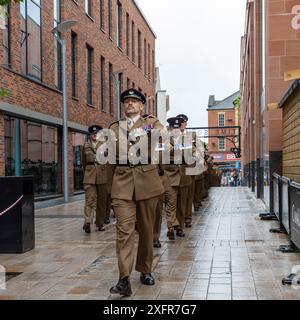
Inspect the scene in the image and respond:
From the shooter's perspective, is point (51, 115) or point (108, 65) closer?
point (51, 115)

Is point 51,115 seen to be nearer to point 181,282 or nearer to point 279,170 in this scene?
point 279,170

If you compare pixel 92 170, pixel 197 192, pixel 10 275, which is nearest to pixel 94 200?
pixel 92 170

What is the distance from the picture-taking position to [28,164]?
57.9ft

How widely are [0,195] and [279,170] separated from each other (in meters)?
6.43

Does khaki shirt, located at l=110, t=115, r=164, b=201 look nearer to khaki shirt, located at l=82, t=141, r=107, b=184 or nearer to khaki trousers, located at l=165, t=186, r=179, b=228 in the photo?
khaki trousers, located at l=165, t=186, r=179, b=228

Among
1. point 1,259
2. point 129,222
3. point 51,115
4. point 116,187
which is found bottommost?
point 1,259

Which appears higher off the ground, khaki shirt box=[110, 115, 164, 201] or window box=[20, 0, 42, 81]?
window box=[20, 0, 42, 81]

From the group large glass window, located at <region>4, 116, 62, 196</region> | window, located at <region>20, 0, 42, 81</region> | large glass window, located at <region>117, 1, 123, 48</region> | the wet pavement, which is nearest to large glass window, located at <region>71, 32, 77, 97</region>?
large glass window, located at <region>4, 116, 62, 196</region>

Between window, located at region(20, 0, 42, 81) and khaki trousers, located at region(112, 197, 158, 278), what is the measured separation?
12.4 metres

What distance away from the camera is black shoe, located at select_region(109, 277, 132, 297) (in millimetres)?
5309

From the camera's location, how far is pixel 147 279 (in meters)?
5.79

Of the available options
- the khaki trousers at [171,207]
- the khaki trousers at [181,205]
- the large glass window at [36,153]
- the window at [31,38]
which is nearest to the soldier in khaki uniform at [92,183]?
the khaki trousers at [181,205]

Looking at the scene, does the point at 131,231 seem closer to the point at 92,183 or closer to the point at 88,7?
the point at 92,183
